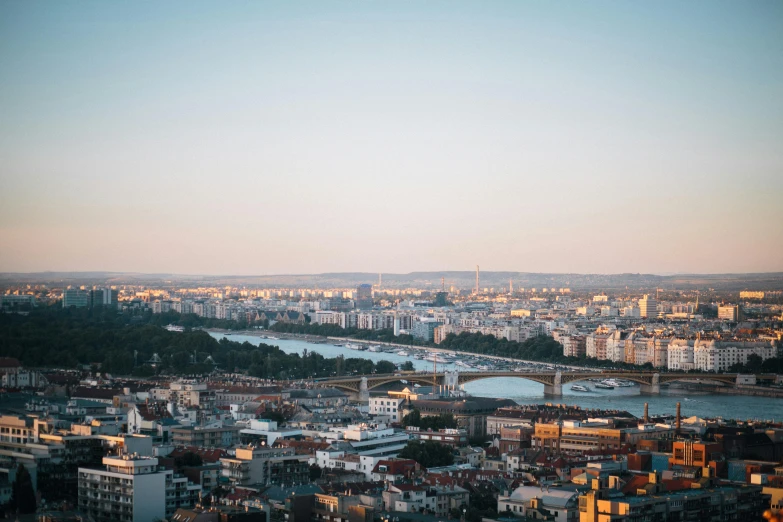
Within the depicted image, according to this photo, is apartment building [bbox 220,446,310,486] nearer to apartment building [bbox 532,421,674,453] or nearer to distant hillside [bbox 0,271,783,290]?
apartment building [bbox 532,421,674,453]

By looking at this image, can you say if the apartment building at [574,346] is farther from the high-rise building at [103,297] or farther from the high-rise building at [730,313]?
the high-rise building at [103,297]

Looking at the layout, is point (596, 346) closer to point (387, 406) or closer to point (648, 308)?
point (387, 406)

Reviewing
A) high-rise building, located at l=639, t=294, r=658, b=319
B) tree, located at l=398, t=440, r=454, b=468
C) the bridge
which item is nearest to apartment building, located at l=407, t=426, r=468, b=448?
tree, located at l=398, t=440, r=454, b=468

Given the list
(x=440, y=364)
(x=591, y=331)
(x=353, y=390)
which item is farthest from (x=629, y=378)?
(x=591, y=331)

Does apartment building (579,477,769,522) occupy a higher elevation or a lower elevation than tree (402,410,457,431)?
higher

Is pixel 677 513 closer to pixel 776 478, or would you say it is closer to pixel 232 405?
pixel 776 478

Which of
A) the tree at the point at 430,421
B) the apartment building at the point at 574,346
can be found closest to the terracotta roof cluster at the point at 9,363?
the tree at the point at 430,421
